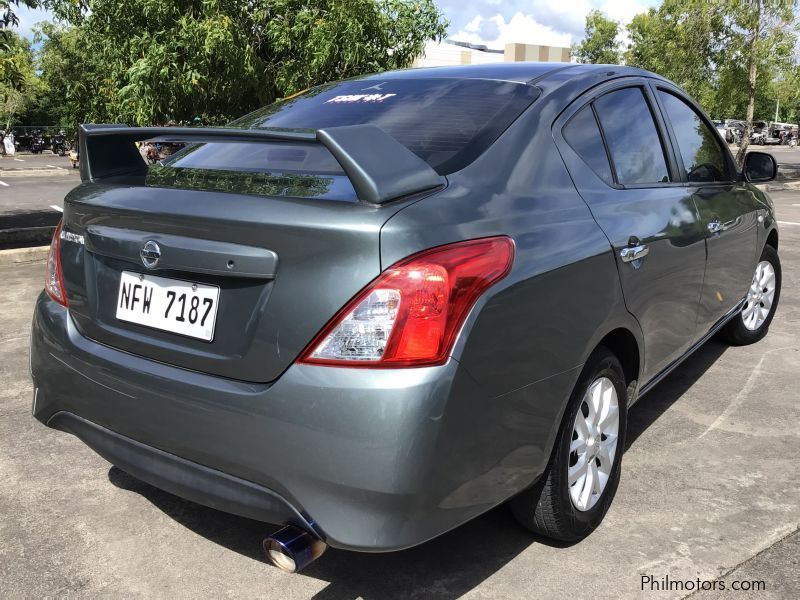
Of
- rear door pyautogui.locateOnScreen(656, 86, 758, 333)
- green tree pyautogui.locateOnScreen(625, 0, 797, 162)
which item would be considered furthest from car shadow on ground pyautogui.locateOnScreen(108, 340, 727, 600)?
green tree pyautogui.locateOnScreen(625, 0, 797, 162)

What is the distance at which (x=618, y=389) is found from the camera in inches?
108

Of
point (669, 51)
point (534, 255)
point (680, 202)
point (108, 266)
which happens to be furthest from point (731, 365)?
point (669, 51)

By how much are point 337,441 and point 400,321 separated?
33 cm

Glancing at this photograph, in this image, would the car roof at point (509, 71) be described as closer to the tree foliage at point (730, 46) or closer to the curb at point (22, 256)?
the curb at point (22, 256)

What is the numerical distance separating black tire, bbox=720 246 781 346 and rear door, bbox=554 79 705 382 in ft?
4.95

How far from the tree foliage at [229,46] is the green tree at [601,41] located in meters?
46.9

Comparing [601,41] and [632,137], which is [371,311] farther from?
[601,41]

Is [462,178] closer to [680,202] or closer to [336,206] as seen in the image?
[336,206]

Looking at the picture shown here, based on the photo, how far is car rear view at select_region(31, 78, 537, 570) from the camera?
1.87 m

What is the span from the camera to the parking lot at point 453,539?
7.89 feet

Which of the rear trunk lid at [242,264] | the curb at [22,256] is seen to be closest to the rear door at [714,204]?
the rear trunk lid at [242,264]

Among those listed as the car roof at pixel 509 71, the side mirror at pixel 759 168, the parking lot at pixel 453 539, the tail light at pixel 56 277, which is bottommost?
the parking lot at pixel 453 539

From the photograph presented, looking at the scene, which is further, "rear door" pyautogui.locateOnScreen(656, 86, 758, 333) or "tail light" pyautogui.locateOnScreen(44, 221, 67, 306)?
"rear door" pyautogui.locateOnScreen(656, 86, 758, 333)

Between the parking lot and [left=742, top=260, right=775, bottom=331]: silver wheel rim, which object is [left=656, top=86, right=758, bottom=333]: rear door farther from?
the parking lot
